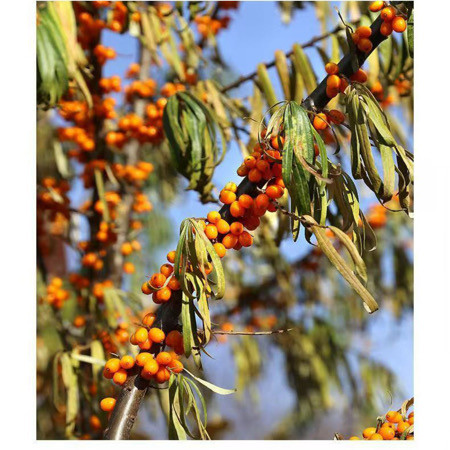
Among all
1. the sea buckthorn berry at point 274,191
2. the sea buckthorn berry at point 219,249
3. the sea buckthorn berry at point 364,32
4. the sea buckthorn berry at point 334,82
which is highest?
the sea buckthorn berry at point 364,32

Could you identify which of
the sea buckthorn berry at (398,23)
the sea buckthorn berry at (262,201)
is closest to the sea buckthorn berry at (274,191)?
the sea buckthorn berry at (262,201)

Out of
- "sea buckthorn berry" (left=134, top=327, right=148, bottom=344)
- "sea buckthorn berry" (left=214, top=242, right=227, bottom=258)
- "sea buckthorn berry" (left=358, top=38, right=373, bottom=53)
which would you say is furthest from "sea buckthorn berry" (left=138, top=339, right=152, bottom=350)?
"sea buckthorn berry" (left=358, top=38, right=373, bottom=53)

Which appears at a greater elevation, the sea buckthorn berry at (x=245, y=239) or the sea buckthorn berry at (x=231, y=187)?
the sea buckthorn berry at (x=231, y=187)

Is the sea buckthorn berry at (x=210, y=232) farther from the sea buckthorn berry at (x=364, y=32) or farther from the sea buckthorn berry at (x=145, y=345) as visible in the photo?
the sea buckthorn berry at (x=364, y=32)

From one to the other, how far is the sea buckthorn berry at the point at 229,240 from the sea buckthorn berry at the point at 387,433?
0.86 feet

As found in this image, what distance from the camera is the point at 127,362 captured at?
583 millimetres

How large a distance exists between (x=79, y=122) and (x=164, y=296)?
96 centimetres

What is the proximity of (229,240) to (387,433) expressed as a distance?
273 millimetres

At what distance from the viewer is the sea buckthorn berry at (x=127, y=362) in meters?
0.58

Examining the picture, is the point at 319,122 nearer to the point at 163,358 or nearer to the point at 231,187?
the point at 231,187

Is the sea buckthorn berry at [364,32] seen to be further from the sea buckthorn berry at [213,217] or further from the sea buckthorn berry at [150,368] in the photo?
the sea buckthorn berry at [150,368]

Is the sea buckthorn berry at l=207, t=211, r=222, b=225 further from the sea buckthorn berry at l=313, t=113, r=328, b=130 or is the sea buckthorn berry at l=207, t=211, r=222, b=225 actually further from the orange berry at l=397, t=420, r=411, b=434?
the orange berry at l=397, t=420, r=411, b=434

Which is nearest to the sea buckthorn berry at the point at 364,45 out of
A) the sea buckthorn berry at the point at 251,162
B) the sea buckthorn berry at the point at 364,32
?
the sea buckthorn berry at the point at 364,32

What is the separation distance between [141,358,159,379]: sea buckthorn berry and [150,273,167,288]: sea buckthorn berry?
0.08 meters
